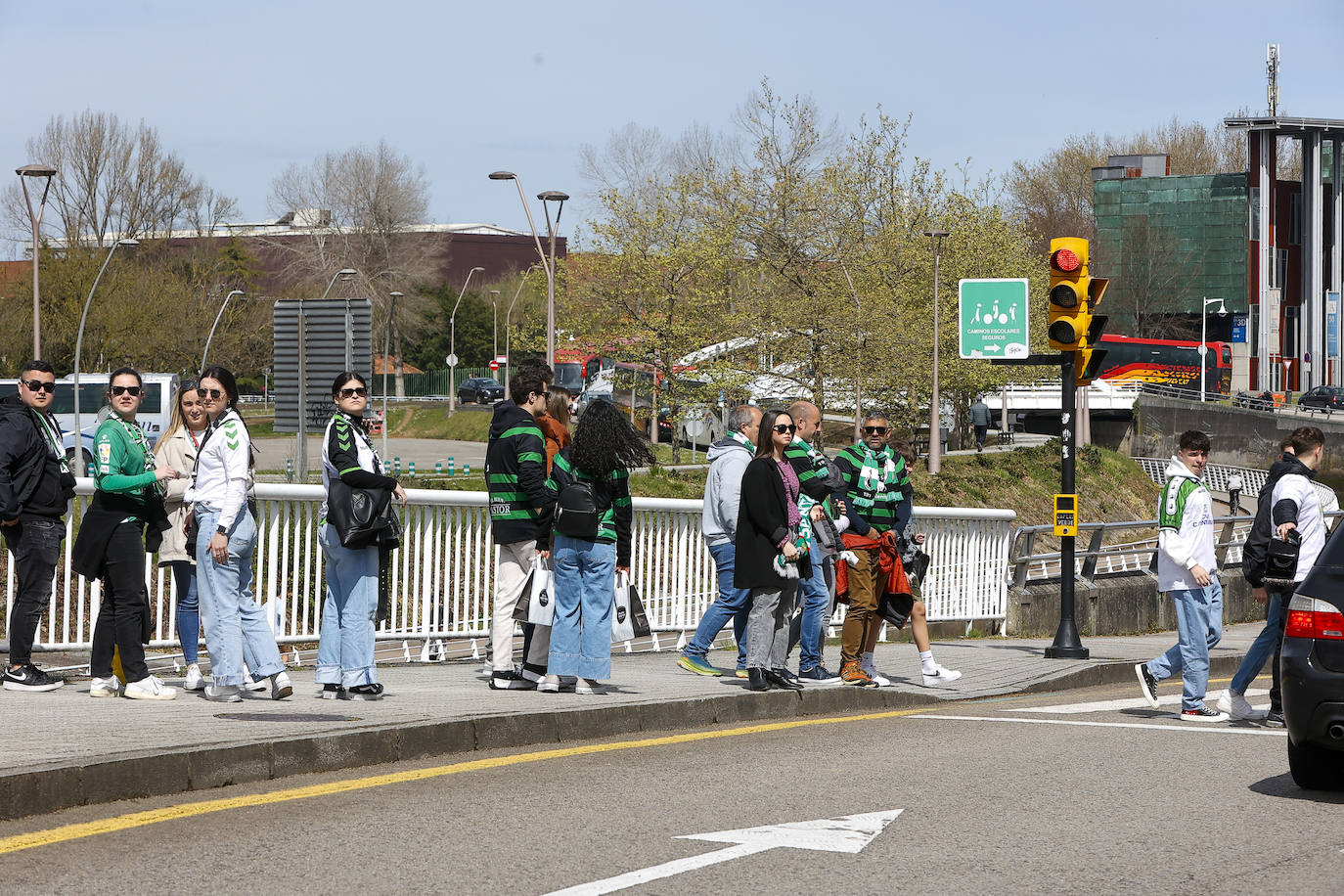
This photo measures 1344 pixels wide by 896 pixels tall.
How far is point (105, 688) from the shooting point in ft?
29.2

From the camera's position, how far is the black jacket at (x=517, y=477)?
9.34m

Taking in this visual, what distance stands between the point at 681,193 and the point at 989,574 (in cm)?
3121

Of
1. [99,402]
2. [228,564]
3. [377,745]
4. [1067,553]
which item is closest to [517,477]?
[228,564]

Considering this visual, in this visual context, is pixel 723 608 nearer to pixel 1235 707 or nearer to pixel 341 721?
pixel 1235 707

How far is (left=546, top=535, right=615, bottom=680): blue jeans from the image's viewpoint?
938cm

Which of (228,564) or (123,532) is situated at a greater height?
(123,532)

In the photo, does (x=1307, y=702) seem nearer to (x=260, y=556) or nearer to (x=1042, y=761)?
(x=1042, y=761)

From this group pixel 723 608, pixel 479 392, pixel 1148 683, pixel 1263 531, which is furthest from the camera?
pixel 479 392

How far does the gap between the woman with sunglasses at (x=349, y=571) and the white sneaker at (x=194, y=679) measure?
0.90m

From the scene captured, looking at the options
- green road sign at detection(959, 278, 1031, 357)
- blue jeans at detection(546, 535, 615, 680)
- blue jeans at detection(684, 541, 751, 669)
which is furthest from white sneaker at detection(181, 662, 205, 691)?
green road sign at detection(959, 278, 1031, 357)

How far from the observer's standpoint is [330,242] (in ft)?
279

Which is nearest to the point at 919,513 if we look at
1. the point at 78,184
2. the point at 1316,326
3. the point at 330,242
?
the point at 78,184

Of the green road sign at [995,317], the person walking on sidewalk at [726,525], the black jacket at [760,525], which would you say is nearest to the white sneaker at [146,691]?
the black jacket at [760,525]

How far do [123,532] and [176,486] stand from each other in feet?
3.79
